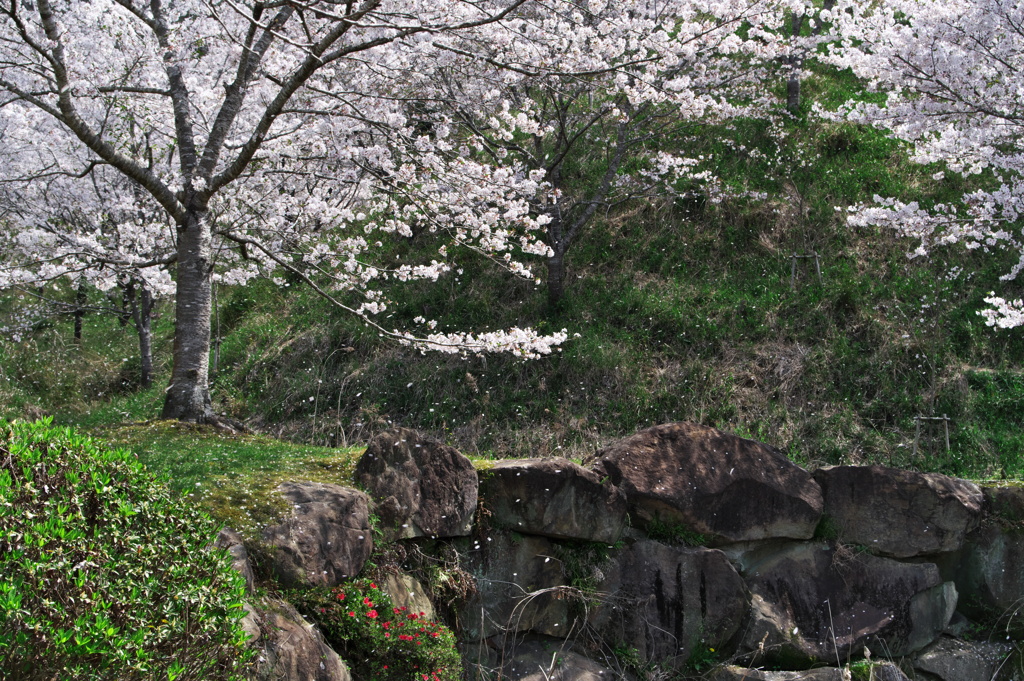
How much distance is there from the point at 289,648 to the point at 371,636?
0.66 meters

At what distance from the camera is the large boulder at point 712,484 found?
555 cm

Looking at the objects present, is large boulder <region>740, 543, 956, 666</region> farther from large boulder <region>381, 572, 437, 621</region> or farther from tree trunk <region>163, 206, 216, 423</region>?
tree trunk <region>163, 206, 216, 423</region>

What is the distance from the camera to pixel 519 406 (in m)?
8.67

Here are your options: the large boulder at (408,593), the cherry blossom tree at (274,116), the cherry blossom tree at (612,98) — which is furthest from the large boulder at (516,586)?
the cherry blossom tree at (612,98)

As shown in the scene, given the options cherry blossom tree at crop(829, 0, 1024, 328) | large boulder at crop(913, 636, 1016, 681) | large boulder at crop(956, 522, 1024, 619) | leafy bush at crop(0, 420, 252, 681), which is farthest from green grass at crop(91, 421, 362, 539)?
cherry blossom tree at crop(829, 0, 1024, 328)

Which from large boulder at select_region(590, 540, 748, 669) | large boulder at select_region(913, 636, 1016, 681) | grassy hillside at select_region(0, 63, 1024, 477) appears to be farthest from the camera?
grassy hillside at select_region(0, 63, 1024, 477)

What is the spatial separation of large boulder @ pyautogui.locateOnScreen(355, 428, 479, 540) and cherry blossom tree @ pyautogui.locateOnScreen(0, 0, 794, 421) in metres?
1.33

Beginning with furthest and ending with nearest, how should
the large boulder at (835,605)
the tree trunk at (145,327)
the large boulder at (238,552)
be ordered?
the tree trunk at (145,327)
the large boulder at (835,605)
the large boulder at (238,552)

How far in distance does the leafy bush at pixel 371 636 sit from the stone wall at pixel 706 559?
1.52 feet

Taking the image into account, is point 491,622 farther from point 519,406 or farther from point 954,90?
point 954,90

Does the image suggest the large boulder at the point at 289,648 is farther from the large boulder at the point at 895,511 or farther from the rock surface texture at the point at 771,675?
the large boulder at the point at 895,511

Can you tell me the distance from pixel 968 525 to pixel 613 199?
6.32 m

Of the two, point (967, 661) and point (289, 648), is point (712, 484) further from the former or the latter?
point (289, 648)

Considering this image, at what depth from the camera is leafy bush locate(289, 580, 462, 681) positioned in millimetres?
4094
